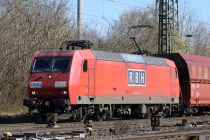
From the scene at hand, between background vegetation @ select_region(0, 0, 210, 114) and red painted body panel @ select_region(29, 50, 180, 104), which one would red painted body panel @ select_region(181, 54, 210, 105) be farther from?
background vegetation @ select_region(0, 0, 210, 114)

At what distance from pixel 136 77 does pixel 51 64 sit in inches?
193

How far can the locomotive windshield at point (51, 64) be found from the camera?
2284 cm

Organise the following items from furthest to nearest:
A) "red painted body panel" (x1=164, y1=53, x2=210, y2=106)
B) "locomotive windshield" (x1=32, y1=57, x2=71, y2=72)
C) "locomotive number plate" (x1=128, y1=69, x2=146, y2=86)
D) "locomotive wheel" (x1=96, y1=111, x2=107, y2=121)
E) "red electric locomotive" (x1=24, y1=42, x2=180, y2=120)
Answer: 1. "red painted body panel" (x1=164, y1=53, x2=210, y2=106)
2. "locomotive number plate" (x1=128, y1=69, x2=146, y2=86)
3. "locomotive wheel" (x1=96, y1=111, x2=107, y2=121)
4. "locomotive windshield" (x1=32, y1=57, x2=71, y2=72)
5. "red electric locomotive" (x1=24, y1=42, x2=180, y2=120)

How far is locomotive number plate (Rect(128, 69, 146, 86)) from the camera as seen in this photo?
84.4ft

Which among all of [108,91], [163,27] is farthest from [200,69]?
[163,27]

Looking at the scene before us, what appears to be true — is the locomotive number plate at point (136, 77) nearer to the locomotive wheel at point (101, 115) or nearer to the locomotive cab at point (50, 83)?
the locomotive wheel at point (101, 115)

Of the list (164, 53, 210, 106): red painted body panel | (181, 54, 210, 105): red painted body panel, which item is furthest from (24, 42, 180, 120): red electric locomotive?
(181, 54, 210, 105): red painted body panel

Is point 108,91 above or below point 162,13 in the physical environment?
below

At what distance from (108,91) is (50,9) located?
14.0 m

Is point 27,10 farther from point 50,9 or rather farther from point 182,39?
point 182,39

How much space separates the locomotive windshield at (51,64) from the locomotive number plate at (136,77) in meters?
3.98

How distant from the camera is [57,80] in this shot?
22703mm

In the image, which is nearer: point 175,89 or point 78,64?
point 78,64

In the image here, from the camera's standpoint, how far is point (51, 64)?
76.3 feet
